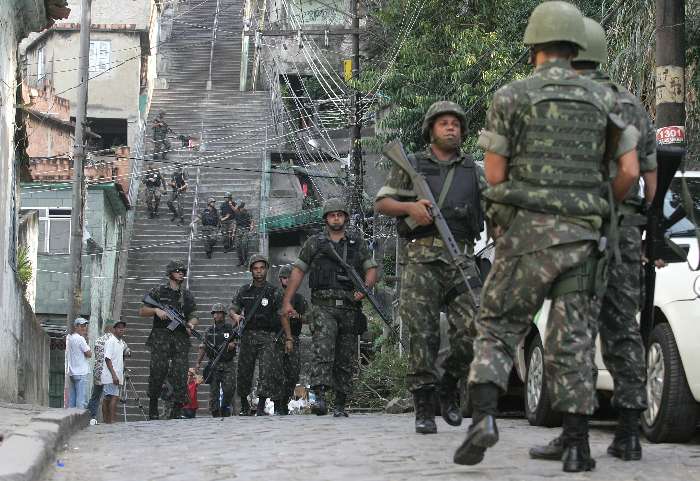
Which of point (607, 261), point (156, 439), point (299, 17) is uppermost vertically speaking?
point (299, 17)

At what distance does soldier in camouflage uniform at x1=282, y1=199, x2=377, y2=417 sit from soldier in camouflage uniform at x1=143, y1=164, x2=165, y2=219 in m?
34.8

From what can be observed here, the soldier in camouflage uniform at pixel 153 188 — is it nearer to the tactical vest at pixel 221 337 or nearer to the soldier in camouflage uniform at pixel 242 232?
the soldier in camouflage uniform at pixel 242 232

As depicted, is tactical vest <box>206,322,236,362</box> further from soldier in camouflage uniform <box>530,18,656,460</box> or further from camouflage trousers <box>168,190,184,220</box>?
camouflage trousers <box>168,190,184,220</box>

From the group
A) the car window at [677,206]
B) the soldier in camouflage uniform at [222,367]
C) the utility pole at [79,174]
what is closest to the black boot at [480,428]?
the car window at [677,206]

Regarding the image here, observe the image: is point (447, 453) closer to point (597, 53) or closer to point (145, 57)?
point (597, 53)

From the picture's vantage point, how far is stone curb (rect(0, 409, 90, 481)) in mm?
6375

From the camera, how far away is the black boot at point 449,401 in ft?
32.3

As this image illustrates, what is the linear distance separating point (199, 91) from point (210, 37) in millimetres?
6233

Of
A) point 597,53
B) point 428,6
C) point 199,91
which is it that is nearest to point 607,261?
point 597,53

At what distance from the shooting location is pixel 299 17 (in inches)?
2048

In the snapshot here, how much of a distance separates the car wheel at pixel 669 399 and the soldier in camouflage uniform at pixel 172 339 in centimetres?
833

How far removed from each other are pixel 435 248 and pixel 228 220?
36.1 metres

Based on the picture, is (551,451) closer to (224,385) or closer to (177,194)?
(224,385)

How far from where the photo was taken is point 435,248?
9.17 metres
